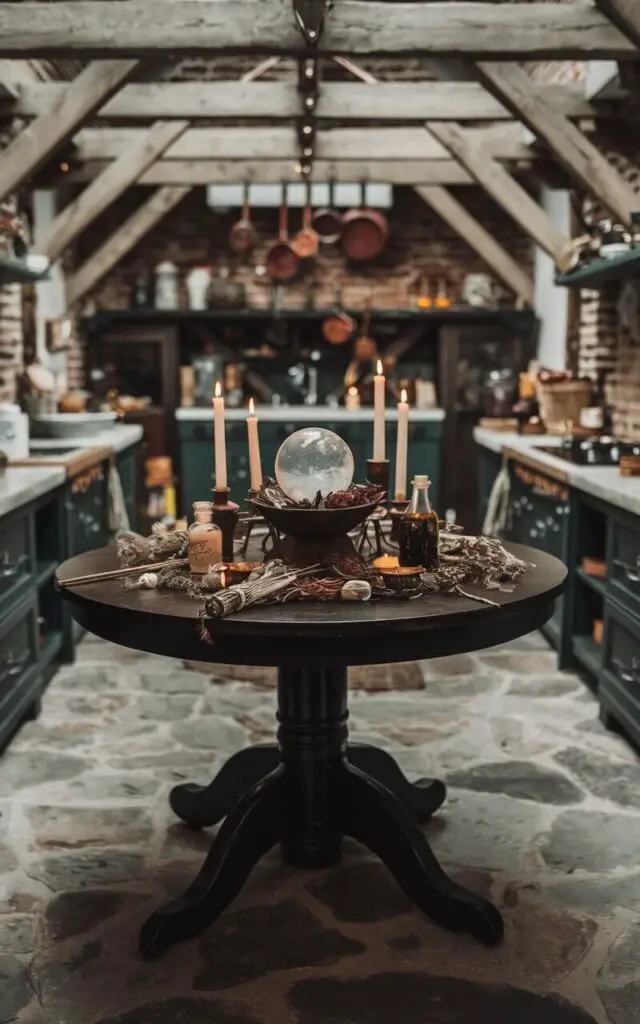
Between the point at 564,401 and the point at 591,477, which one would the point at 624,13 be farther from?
the point at 564,401

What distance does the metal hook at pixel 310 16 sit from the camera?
4.37m

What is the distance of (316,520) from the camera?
8.32 ft

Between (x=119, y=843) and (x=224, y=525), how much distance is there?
1077 mm

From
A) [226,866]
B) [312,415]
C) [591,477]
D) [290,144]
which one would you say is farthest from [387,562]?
[312,415]

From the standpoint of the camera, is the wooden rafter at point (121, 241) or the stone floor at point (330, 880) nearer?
the stone floor at point (330, 880)

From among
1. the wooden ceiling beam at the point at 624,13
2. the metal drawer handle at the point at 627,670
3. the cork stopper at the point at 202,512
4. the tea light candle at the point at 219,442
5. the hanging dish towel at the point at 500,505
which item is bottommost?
the metal drawer handle at the point at 627,670

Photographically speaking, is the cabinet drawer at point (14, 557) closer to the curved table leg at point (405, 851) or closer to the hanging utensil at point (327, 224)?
the curved table leg at point (405, 851)

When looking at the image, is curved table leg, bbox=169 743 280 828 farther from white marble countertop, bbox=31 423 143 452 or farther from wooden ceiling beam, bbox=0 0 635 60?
wooden ceiling beam, bbox=0 0 635 60

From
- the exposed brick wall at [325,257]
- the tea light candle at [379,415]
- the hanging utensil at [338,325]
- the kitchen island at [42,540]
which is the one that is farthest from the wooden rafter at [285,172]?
the tea light candle at [379,415]

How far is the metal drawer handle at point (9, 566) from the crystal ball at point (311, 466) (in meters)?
1.58

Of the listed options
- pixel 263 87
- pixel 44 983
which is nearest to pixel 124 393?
pixel 263 87

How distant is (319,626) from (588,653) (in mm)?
2733

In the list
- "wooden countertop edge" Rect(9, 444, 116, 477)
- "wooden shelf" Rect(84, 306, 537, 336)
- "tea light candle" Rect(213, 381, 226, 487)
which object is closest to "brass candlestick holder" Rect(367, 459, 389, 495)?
"tea light candle" Rect(213, 381, 226, 487)

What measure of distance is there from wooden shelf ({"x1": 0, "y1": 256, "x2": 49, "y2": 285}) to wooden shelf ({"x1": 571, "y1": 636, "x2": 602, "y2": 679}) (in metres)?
3.02
